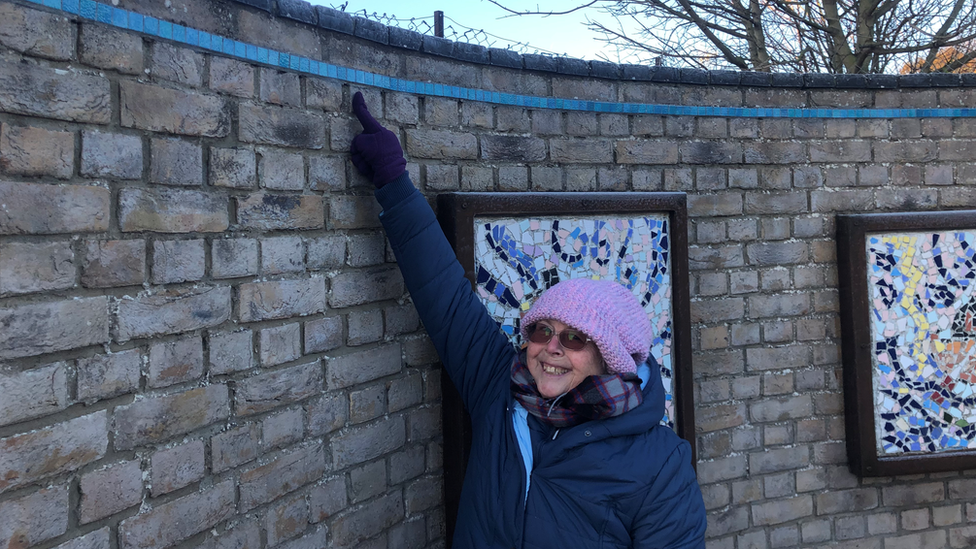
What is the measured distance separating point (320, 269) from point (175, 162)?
1.88 ft

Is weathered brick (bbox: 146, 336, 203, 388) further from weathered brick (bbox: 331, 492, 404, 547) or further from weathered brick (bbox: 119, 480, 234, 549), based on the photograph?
weathered brick (bbox: 331, 492, 404, 547)

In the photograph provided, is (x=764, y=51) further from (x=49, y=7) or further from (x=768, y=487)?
(x=49, y=7)

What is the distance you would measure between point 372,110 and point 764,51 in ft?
23.8

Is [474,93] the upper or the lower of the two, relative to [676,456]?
upper

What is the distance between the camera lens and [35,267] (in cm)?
151

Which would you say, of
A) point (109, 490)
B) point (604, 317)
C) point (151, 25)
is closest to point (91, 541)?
point (109, 490)

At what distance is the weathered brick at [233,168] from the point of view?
1.91 m

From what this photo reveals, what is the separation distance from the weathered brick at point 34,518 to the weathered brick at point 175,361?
1.04ft

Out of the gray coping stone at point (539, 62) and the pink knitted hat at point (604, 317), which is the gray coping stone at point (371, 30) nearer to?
the gray coping stone at point (539, 62)

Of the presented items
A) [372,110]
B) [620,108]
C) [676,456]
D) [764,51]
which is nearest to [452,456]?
[676,456]

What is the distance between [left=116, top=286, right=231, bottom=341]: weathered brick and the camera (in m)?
1.68

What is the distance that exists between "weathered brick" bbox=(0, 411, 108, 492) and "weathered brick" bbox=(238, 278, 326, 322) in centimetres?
49

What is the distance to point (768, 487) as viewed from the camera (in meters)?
3.45

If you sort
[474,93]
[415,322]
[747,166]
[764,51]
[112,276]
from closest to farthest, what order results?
[112,276], [415,322], [474,93], [747,166], [764,51]
